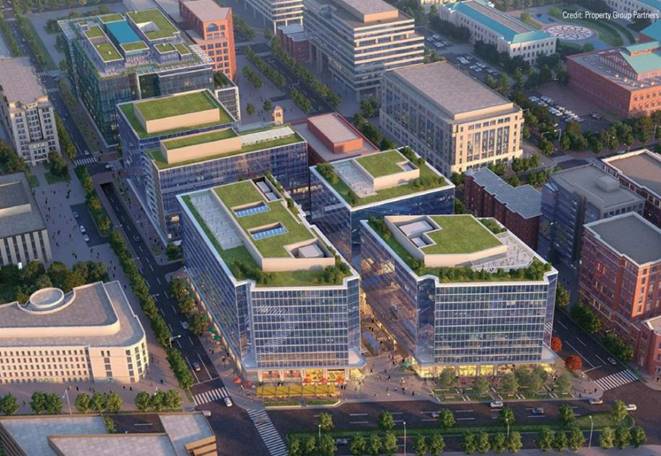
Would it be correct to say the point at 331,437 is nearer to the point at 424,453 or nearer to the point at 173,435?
the point at 424,453

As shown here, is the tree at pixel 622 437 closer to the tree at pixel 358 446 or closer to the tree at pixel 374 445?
the tree at pixel 374 445

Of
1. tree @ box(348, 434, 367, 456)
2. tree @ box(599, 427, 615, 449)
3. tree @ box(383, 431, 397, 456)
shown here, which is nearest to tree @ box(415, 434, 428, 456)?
tree @ box(383, 431, 397, 456)

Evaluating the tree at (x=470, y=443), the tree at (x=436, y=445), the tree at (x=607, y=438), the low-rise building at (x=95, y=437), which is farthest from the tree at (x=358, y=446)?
the tree at (x=607, y=438)

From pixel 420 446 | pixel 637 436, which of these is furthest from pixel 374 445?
pixel 637 436

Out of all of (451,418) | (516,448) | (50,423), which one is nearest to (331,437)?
(451,418)

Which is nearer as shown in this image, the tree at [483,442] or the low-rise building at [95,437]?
the low-rise building at [95,437]

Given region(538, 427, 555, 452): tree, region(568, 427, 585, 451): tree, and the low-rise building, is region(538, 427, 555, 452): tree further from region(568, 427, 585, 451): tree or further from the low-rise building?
the low-rise building
